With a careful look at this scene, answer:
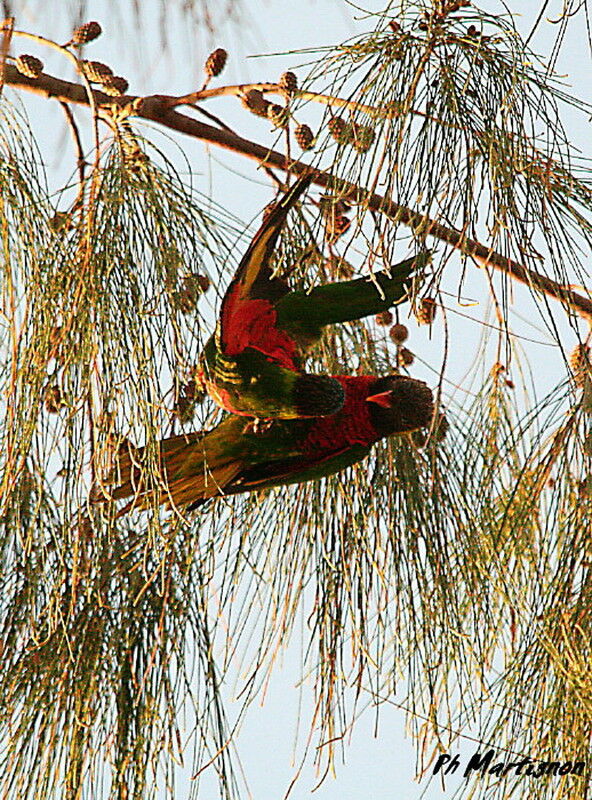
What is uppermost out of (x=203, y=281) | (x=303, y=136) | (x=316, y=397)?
(x=303, y=136)

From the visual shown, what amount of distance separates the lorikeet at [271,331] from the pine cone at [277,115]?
0.04 metres

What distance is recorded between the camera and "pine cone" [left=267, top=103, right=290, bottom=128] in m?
0.65

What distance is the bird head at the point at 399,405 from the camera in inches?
26.9

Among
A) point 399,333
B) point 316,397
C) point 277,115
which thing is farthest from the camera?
point 399,333

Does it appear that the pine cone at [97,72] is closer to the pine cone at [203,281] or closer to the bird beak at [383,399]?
the pine cone at [203,281]

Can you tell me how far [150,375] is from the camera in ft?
2.31

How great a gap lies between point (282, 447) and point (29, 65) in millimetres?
293

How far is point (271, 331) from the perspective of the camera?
646mm

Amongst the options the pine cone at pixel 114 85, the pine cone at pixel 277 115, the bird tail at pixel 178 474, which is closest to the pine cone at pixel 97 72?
the pine cone at pixel 114 85

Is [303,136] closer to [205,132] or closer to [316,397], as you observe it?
[205,132]

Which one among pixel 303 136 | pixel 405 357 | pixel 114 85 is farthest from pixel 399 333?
pixel 114 85

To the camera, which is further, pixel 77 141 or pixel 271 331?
pixel 77 141

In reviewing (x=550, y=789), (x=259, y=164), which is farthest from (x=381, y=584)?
(x=259, y=164)

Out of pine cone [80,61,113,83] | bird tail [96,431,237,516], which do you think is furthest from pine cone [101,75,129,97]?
bird tail [96,431,237,516]
